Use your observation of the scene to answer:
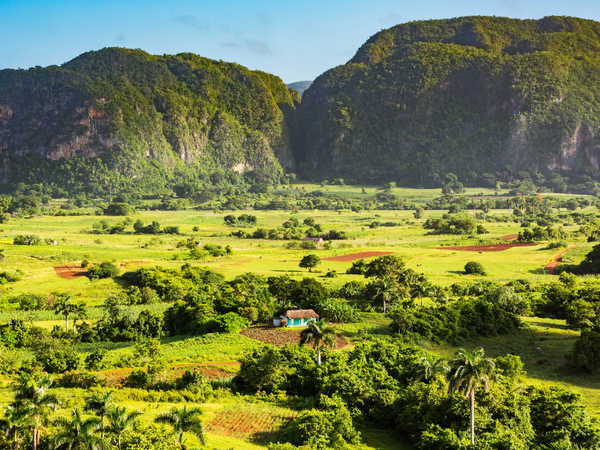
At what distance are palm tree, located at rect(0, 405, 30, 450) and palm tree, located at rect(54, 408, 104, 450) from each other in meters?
1.37

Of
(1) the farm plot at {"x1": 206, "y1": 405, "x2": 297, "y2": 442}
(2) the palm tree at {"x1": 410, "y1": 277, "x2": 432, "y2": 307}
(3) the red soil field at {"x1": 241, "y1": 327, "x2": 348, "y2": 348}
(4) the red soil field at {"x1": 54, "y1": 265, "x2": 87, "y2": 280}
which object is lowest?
(3) the red soil field at {"x1": 241, "y1": 327, "x2": 348, "y2": 348}

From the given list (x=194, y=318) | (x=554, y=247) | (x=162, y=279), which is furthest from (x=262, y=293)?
(x=554, y=247)

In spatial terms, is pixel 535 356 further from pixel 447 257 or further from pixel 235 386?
pixel 447 257

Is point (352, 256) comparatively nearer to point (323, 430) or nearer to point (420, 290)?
point (420, 290)

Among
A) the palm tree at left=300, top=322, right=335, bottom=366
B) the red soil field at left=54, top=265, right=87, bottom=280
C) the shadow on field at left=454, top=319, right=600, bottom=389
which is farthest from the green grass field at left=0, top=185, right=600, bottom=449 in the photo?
the palm tree at left=300, top=322, right=335, bottom=366

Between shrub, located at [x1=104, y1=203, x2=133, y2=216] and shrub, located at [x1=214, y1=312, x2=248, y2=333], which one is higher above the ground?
shrub, located at [x1=104, y1=203, x2=133, y2=216]

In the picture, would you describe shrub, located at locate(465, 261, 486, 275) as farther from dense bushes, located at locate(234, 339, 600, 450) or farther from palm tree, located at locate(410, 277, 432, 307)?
dense bushes, located at locate(234, 339, 600, 450)

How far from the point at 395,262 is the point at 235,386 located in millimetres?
33472

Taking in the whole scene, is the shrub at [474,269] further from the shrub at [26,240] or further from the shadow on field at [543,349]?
the shrub at [26,240]

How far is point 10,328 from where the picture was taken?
41.7m

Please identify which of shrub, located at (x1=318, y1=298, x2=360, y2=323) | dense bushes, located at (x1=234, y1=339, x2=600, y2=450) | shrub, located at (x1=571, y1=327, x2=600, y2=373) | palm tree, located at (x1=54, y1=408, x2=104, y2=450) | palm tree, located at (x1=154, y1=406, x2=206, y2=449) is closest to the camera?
palm tree, located at (x1=54, y1=408, x2=104, y2=450)

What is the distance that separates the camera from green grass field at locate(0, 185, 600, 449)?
34.0 m

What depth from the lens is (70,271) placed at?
2751 inches

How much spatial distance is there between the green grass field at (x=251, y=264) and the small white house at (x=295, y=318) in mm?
3518
